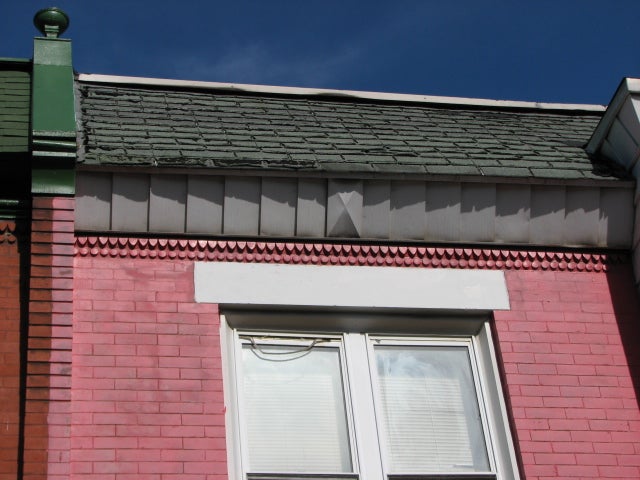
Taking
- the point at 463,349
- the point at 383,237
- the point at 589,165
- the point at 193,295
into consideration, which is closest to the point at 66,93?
the point at 193,295

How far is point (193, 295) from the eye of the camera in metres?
7.60

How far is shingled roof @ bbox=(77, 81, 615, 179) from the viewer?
26.7 ft

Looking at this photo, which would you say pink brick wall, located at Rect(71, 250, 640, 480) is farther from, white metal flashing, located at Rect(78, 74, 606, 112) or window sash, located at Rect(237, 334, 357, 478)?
white metal flashing, located at Rect(78, 74, 606, 112)

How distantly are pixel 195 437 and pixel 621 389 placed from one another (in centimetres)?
279

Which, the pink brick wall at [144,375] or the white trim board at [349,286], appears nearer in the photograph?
the pink brick wall at [144,375]

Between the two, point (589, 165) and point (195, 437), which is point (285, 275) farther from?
point (589, 165)

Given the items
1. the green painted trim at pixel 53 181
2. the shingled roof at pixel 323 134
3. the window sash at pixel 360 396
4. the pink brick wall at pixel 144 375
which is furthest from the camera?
the shingled roof at pixel 323 134

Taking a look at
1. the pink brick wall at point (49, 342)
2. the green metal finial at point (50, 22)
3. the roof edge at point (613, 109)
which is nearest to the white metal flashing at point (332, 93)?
the green metal finial at point (50, 22)

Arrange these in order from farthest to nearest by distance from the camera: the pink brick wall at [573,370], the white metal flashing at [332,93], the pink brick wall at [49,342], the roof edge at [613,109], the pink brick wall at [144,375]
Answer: the white metal flashing at [332,93] < the roof edge at [613,109] < the pink brick wall at [573,370] < the pink brick wall at [144,375] < the pink brick wall at [49,342]

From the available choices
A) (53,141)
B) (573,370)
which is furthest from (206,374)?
(573,370)

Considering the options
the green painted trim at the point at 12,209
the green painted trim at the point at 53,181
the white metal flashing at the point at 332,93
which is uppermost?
the white metal flashing at the point at 332,93

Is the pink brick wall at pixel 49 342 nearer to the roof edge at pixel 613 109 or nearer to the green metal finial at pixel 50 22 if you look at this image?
the green metal finial at pixel 50 22

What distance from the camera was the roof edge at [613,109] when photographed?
28.4 ft

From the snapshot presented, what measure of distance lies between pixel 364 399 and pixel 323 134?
2396mm
